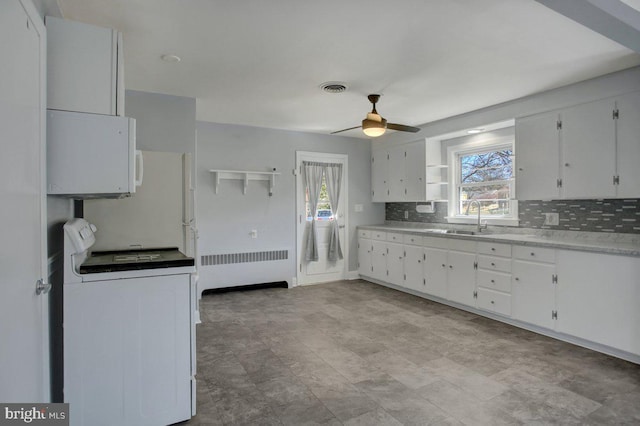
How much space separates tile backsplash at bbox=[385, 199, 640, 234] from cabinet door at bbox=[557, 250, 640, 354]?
2.10ft

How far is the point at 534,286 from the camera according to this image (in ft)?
11.7

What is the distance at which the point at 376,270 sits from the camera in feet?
19.0

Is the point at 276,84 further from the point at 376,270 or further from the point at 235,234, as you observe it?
the point at 376,270

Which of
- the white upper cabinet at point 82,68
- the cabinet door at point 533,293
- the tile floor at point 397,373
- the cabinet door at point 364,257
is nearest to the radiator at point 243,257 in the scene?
the tile floor at point 397,373

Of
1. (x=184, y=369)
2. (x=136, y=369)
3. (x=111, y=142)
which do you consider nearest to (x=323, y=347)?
(x=184, y=369)

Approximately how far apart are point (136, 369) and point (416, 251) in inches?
148

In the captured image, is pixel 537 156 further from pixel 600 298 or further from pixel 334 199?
pixel 334 199

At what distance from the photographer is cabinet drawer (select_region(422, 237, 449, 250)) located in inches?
178

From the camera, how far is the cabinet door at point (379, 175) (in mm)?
6047

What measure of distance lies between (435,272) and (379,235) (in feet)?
4.08

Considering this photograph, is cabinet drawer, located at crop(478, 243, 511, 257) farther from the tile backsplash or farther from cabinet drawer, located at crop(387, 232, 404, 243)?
cabinet drawer, located at crop(387, 232, 404, 243)

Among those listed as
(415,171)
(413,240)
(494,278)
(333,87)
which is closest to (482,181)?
(415,171)

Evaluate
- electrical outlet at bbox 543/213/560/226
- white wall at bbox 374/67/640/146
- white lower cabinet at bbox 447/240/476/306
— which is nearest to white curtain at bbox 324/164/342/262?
white wall at bbox 374/67/640/146

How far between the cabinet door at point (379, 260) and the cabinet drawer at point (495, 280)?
1684 mm
